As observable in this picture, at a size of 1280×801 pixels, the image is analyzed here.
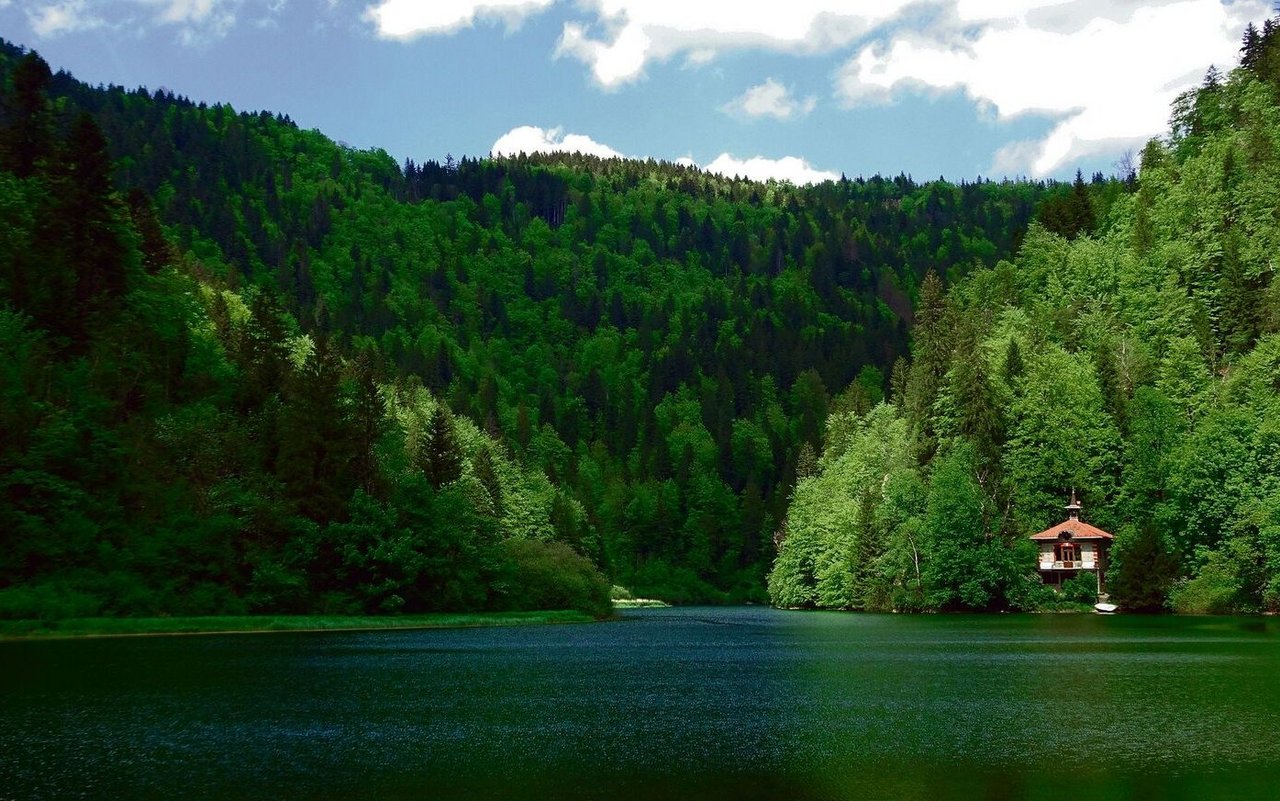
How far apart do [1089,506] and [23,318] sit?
88285mm

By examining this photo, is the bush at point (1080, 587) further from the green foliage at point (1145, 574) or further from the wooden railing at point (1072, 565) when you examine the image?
the green foliage at point (1145, 574)

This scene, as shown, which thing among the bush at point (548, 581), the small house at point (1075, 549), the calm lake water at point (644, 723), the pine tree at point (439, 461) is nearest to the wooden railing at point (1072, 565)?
the small house at point (1075, 549)

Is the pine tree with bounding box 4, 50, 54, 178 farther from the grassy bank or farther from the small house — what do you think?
the small house

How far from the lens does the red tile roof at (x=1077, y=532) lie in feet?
343

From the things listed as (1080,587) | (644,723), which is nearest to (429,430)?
(1080,587)

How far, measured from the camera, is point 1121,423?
363ft

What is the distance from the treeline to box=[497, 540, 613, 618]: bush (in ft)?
0.82

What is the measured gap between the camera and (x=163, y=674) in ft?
148

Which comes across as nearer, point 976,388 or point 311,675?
point 311,675

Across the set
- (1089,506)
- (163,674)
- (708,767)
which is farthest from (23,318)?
(1089,506)

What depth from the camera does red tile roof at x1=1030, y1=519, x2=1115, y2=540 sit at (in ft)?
343

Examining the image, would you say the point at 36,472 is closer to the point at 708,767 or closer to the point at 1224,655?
the point at 708,767

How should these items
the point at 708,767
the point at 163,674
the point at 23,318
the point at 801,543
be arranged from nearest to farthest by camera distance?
the point at 708,767
the point at 163,674
the point at 23,318
the point at 801,543

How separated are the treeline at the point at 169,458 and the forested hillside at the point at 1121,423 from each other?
33.8 meters
